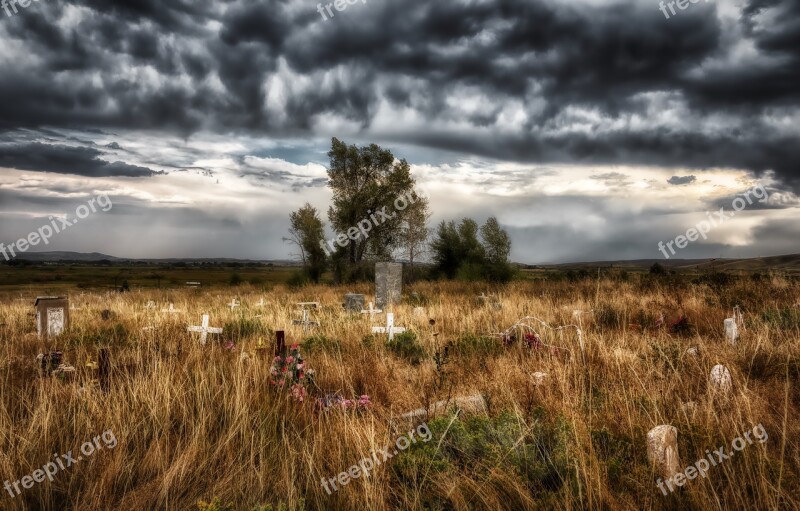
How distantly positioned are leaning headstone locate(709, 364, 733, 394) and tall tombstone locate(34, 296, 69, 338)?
406 inches

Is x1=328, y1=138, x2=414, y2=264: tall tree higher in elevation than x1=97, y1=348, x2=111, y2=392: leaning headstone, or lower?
higher

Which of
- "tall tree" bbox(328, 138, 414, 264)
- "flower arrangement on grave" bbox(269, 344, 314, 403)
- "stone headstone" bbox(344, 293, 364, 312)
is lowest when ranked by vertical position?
"stone headstone" bbox(344, 293, 364, 312)

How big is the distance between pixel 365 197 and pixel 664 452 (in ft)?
98.9

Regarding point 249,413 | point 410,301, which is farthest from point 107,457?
point 410,301

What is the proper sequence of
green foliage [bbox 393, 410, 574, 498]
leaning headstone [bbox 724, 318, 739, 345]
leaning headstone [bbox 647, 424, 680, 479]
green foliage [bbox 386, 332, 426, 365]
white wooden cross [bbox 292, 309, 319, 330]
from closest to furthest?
leaning headstone [bbox 647, 424, 680, 479] < green foliage [bbox 393, 410, 574, 498] < leaning headstone [bbox 724, 318, 739, 345] < green foliage [bbox 386, 332, 426, 365] < white wooden cross [bbox 292, 309, 319, 330]

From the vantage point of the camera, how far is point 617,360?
518cm

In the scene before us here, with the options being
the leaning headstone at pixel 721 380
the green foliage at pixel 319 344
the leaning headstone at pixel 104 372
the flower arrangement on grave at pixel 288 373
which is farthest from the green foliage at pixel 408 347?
the leaning headstone at pixel 104 372

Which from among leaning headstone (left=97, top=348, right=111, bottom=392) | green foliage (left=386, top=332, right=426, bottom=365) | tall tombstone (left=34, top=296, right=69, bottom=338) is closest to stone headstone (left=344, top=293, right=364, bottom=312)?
green foliage (left=386, top=332, right=426, bottom=365)

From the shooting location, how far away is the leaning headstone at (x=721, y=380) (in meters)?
3.82

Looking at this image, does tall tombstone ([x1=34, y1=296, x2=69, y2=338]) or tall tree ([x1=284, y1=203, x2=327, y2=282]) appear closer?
tall tombstone ([x1=34, y1=296, x2=69, y2=338])

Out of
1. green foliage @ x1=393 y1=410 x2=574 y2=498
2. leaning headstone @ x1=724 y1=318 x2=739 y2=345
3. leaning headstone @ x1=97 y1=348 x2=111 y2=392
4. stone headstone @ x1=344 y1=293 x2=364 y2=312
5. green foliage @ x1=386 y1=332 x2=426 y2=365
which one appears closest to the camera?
green foliage @ x1=393 y1=410 x2=574 y2=498

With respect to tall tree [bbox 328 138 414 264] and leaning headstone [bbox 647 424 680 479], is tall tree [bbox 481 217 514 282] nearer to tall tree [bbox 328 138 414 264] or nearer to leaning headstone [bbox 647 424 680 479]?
tall tree [bbox 328 138 414 264]

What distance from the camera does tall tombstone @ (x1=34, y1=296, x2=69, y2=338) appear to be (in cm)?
877

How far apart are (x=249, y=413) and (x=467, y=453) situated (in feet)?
6.17
